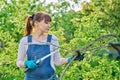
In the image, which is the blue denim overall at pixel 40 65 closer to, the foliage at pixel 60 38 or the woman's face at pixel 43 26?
the woman's face at pixel 43 26

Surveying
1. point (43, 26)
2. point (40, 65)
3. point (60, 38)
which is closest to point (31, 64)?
point (40, 65)

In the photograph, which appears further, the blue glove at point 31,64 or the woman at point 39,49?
the woman at point 39,49

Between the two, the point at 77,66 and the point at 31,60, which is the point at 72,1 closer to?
the point at 77,66

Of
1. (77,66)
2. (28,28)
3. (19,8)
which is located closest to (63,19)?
(19,8)

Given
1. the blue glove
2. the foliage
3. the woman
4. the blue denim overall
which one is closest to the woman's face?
the woman

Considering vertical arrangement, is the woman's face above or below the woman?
above

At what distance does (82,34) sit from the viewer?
6.56m

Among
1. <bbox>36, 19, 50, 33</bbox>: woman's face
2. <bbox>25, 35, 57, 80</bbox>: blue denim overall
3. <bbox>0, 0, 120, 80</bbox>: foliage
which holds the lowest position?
<bbox>0, 0, 120, 80</bbox>: foliage

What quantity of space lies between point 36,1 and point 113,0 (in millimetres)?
8571

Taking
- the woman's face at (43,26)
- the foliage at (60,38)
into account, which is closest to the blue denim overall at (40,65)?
the woman's face at (43,26)

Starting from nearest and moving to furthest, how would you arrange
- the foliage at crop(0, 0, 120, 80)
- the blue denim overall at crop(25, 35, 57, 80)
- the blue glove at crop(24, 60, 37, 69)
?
the blue glove at crop(24, 60, 37, 69) → the blue denim overall at crop(25, 35, 57, 80) → the foliage at crop(0, 0, 120, 80)

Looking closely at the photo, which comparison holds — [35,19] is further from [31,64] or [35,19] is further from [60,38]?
[60,38]

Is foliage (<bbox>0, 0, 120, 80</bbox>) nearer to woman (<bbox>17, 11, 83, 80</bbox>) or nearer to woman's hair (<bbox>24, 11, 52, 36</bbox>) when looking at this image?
woman's hair (<bbox>24, 11, 52, 36</bbox>)

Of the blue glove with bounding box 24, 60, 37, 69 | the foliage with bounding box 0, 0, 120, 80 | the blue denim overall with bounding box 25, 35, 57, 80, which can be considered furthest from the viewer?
the foliage with bounding box 0, 0, 120, 80
